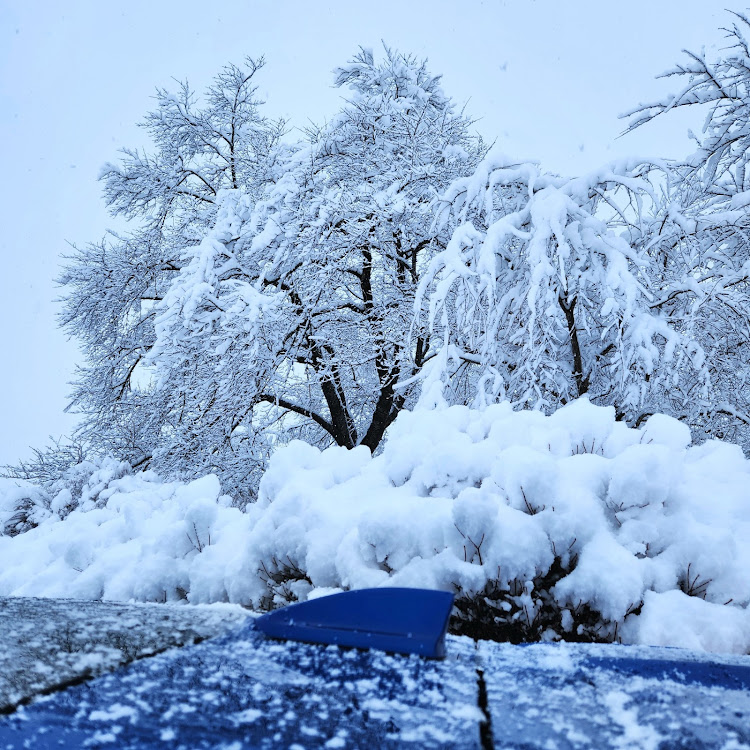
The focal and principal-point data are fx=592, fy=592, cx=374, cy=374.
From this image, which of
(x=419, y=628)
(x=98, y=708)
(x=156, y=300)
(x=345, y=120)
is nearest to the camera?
(x=98, y=708)

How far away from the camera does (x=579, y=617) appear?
195 cm

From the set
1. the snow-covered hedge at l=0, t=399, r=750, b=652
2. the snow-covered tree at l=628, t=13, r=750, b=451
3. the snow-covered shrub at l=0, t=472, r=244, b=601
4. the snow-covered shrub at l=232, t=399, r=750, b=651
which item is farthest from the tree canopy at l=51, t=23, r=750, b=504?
the snow-covered shrub at l=0, t=472, r=244, b=601

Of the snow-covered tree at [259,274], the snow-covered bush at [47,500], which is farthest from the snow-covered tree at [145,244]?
the snow-covered bush at [47,500]

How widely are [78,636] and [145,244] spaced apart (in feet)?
32.2

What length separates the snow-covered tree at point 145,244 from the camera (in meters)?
10.0

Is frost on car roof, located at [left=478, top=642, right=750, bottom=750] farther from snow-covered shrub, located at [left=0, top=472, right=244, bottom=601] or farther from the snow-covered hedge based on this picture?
snow-covered shrub, located at [left=0, top=472, right=244, bottom=601]

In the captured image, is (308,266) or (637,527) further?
(308,266)

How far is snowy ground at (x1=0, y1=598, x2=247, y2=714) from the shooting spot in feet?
3.70

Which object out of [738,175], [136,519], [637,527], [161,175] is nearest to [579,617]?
[637,527]

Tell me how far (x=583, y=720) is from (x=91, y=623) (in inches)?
47.8

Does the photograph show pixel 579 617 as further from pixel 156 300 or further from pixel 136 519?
pixel 156 300

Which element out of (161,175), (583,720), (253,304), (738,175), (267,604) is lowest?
(267,604)

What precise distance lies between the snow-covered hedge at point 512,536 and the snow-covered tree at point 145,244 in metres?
7.57

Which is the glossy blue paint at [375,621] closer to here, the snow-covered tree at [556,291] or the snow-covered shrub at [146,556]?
the snow-covered shrub at [146,556]
